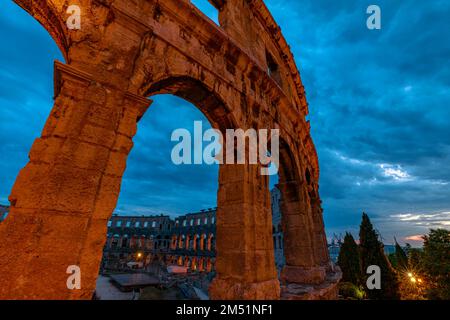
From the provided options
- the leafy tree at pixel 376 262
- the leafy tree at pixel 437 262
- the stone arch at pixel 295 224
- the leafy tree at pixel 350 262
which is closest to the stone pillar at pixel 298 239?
the stone arch at pixel 295 224

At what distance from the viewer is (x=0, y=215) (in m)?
33.2

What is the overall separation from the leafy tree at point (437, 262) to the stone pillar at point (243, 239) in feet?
42.6

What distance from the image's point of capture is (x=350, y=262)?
751 inches

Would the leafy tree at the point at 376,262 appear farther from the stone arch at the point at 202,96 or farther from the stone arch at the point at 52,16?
the stone arch at the point at 52,16

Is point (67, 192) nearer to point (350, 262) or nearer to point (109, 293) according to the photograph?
point (109, 293)

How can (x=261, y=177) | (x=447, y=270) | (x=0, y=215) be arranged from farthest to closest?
(x=0, y=215)
(x=447, y=270)
(x=261, y=177)

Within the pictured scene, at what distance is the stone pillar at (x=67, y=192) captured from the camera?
176cm

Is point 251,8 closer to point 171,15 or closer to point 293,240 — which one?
point 171,15

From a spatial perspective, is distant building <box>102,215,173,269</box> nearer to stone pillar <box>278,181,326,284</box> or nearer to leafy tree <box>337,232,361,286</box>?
leafy tree <box>337,232,361,286</box>

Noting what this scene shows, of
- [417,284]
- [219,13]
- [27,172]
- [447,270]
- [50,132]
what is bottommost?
[417,284]

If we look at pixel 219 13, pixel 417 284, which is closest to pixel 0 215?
pixel 219 13

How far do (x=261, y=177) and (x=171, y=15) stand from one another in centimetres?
367
